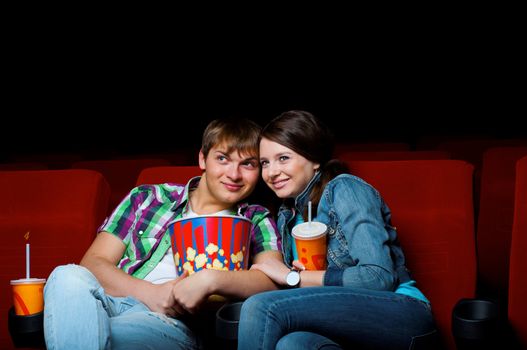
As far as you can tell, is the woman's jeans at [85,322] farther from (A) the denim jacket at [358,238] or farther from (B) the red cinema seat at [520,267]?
(B) the red cinema seat at [520,267]

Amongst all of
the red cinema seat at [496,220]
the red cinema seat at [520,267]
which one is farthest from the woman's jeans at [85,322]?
the red cinema seat at [496,220]

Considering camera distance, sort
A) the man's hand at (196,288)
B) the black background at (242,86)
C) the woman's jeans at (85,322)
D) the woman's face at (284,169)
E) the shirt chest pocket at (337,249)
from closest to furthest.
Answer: the woman's jeans at (85,322) < the man's hand at (196,288) < the shirt chest pocket at (337,249) < the woman's face at (284,169) < the black background at (242,86)

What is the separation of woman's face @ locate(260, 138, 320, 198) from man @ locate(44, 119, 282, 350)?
2.5 inches

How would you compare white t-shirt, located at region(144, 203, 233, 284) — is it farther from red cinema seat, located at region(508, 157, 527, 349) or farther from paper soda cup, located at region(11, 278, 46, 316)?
red cinema seat, located at region(508, 157, 527, 349)

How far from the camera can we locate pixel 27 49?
4.43 metres

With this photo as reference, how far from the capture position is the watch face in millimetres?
1162

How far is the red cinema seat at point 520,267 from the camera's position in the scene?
1.12 m

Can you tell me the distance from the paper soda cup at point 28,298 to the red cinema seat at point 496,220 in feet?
3.50

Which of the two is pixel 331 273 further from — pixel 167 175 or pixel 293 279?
pixel 167 175

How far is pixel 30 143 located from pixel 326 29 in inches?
86.0

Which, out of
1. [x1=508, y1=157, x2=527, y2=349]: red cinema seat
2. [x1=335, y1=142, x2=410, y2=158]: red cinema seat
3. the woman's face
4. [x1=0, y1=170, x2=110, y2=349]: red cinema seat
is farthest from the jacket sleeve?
[x1=335, y1=142, x2=410, y2=158]: red cinema seat

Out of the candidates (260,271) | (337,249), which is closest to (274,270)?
(260,271)

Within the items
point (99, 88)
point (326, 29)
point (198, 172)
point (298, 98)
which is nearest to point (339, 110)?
point (298, 98)

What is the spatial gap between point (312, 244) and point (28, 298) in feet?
1.63
